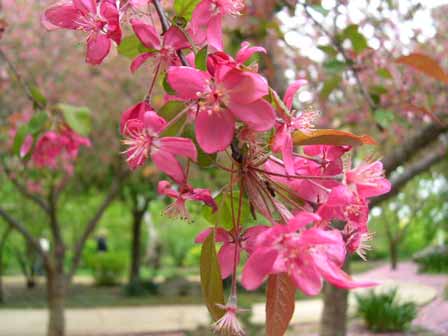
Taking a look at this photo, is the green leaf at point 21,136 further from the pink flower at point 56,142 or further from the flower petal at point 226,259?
the flower petal at point 226,259

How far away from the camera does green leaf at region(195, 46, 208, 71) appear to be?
1.51 ft

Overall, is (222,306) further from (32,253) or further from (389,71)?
(32,253)

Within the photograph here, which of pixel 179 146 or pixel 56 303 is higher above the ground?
pixel 179 146

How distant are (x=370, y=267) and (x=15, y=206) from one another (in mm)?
Answer: 10668

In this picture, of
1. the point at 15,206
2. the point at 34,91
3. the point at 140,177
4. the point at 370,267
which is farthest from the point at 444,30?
the point at 370,267

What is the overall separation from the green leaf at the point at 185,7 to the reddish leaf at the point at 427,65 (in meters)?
0.48

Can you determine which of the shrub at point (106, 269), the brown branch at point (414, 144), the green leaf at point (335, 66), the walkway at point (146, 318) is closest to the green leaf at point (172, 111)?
the green leaf at point (335, 66)

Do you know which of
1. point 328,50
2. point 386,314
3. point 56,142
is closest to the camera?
point 56,142

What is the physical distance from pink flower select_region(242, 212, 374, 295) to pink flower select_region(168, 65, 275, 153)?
83 mm

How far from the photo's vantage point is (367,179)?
18.5 inches

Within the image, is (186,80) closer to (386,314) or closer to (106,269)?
(386,314)

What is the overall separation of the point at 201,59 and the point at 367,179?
7.2 inches

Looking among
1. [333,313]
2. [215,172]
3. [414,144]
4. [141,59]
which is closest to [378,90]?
[141,59]

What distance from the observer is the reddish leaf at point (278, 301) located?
0.46 meters
